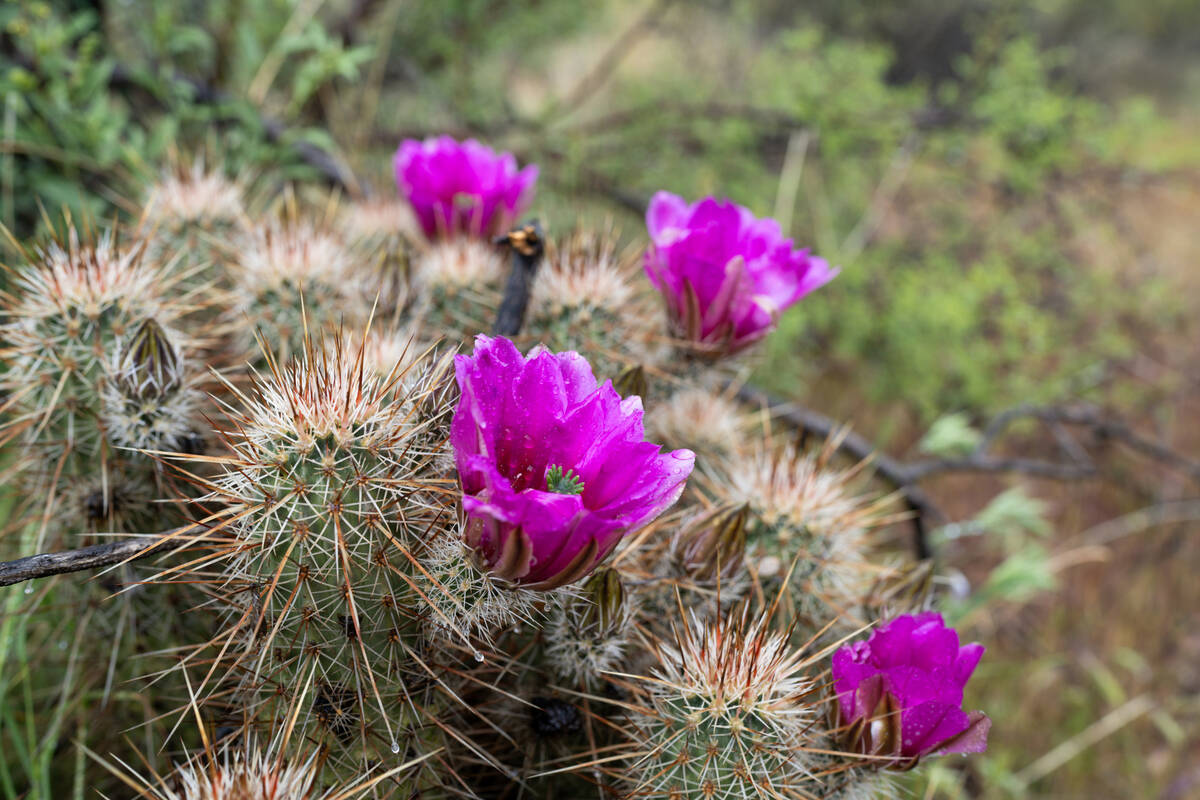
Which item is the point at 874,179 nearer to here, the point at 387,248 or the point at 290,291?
the point at 387,248

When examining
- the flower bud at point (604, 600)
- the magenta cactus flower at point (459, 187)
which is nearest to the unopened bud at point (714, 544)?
the flower bud at point (604, 600)

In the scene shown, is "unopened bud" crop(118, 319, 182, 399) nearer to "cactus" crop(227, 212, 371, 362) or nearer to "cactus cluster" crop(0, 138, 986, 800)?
"cactus cluster" crop(0, 138, 986, 800)

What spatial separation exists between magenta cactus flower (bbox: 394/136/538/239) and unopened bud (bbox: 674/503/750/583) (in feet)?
1.99

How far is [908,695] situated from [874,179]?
2441mm

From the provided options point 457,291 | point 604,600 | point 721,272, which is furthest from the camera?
point 457,291

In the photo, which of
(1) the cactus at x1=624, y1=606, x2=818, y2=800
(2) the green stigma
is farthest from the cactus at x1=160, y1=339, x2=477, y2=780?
(1) the cactus at x1=624, y1=606, x2=818, y2=800

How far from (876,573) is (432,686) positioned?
62cm

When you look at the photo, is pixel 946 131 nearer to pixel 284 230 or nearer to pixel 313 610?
pixel 284 230

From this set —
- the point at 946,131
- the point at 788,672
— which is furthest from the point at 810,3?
the point at 788,672

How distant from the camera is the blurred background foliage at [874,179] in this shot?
5.48 ft

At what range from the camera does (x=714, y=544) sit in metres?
0.87

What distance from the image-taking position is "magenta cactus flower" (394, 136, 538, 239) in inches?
48.8

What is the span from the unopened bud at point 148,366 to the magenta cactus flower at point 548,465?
0.40 metres

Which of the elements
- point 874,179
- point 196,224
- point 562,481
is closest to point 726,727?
point 562,481
